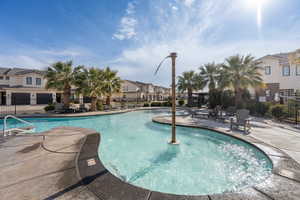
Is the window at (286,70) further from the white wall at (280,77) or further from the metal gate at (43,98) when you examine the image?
the metal gate at (43,98)

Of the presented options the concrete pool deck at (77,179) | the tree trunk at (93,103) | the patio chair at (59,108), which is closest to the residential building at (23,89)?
the tree trunk at (93,103)

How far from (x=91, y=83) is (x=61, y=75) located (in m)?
3.17

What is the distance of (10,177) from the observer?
8.81ft

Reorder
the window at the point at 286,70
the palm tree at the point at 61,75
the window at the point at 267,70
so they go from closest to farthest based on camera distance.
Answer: the palm tree at the point at 61,75
the window at the point at 286,70
the window at the point at 267,70

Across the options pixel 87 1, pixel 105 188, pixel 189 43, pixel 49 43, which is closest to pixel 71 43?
pixel 49 43

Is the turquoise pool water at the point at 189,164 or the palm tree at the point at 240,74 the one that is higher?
the palm tree at the point at 240,74

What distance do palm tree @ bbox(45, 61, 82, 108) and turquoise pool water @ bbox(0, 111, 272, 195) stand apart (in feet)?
38.3

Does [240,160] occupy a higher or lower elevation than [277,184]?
lower

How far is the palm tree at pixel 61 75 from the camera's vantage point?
14.0 metres

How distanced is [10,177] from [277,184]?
18.1 ft

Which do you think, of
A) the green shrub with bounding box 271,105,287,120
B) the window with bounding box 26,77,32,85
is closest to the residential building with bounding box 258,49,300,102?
the green shrub with bounding box 271,105,287,120

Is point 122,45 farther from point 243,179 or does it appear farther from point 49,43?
point 243,179

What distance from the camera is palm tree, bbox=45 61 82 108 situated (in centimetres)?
1402

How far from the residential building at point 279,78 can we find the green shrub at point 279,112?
7628 millimetres
